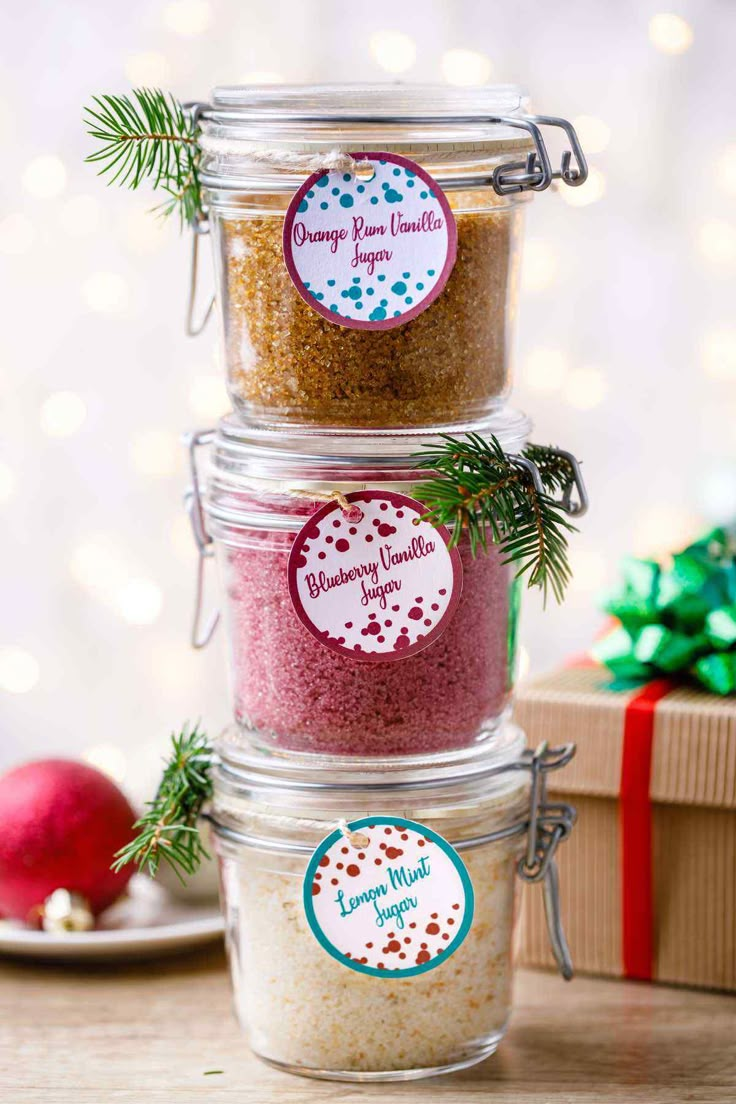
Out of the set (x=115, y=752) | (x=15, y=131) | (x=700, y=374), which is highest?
(x=15, y=131)

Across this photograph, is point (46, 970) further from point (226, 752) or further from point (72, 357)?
point (72, 357)

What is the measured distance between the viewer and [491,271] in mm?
669

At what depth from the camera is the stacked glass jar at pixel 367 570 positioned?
65cm

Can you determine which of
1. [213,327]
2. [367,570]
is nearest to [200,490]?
[367,570]

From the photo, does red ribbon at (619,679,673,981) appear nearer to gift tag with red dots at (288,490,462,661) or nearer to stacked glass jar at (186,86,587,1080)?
stacked glass jar at (186,86,587,1080)

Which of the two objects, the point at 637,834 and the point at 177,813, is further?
the point at 637,834

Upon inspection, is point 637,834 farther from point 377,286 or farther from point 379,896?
point 377,286

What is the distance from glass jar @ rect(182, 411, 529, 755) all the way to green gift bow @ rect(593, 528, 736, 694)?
189mm

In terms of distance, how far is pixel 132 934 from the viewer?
862mm

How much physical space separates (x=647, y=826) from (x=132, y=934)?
331mm

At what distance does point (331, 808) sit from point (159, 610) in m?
0.54

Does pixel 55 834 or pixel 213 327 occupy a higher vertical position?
pixel 213 327

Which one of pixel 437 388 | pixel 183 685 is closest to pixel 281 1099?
pixel 437 388

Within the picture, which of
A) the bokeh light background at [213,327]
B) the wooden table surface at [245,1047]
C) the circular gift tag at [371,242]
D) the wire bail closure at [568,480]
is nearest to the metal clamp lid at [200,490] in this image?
the wire bail closure at [568,480]
